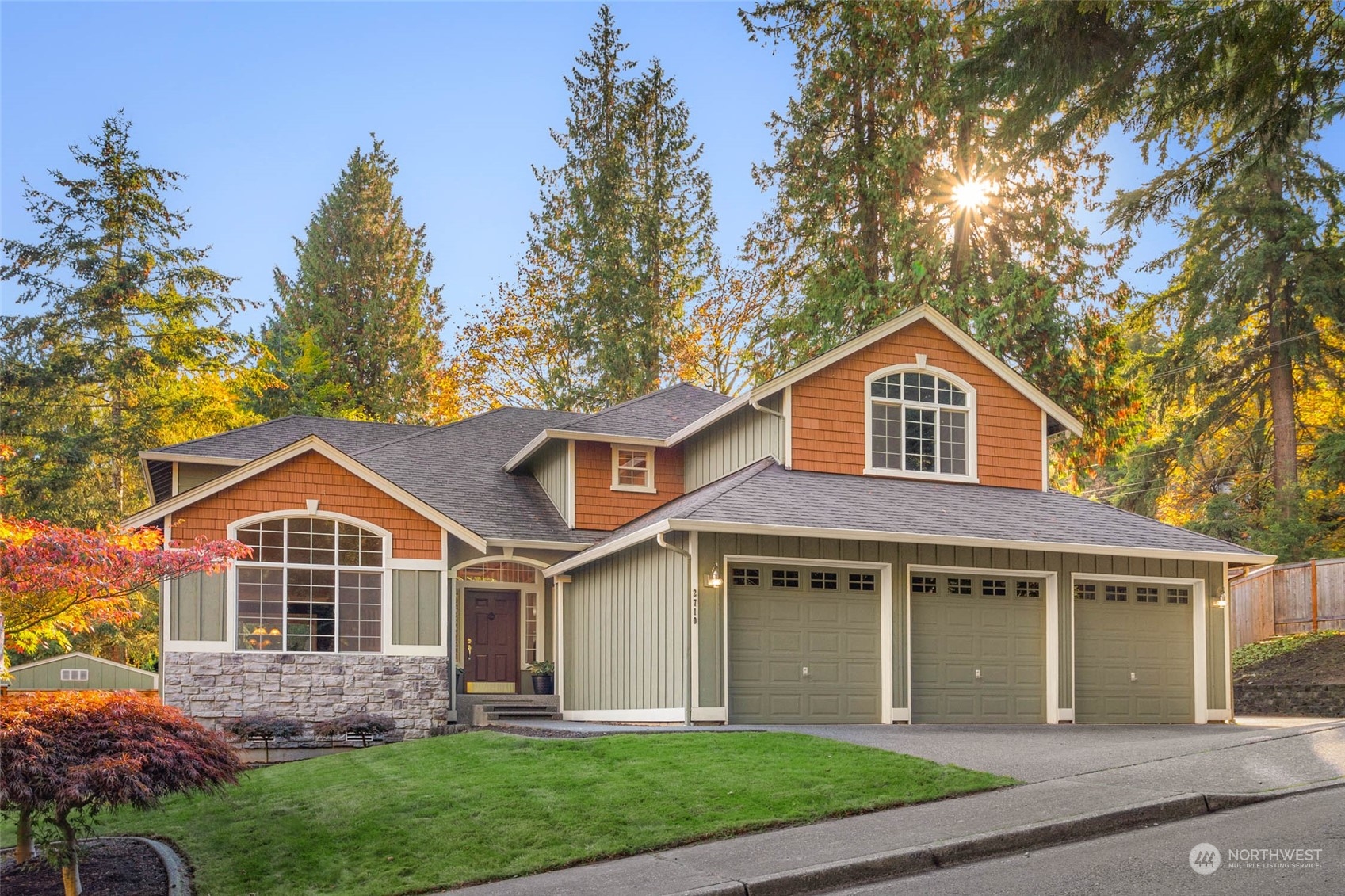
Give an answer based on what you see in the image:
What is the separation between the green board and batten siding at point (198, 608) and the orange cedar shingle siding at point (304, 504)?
597 mm

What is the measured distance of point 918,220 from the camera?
2988 centimetres

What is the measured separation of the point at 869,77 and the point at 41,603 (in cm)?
2195

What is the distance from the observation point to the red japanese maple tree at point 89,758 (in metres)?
9.20

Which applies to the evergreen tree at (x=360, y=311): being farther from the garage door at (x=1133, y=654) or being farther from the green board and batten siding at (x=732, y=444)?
the garage door at (x=1133, y=654)

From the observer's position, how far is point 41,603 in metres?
17.3

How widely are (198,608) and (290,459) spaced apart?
2262 mm

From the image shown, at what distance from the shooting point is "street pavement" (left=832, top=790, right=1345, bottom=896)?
7.81m

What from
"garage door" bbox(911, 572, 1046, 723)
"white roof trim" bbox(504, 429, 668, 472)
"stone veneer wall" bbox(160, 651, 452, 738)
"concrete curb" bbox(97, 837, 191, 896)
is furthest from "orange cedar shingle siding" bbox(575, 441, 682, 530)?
"concrete curb" bbox(97, 837, 191, 896)

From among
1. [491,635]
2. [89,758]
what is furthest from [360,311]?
[89,758]

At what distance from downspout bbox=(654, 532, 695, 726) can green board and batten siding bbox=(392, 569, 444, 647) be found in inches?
141

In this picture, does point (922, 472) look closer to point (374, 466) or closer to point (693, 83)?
point (374, 466)

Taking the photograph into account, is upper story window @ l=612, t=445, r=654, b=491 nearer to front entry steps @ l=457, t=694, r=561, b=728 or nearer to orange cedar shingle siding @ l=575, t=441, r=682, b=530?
orange cedar shingle siding @ l=575, t=441, r=682, b=530

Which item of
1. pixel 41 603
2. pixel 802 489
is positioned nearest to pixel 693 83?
pixel 802 489

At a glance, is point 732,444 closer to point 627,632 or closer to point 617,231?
point 627,632
